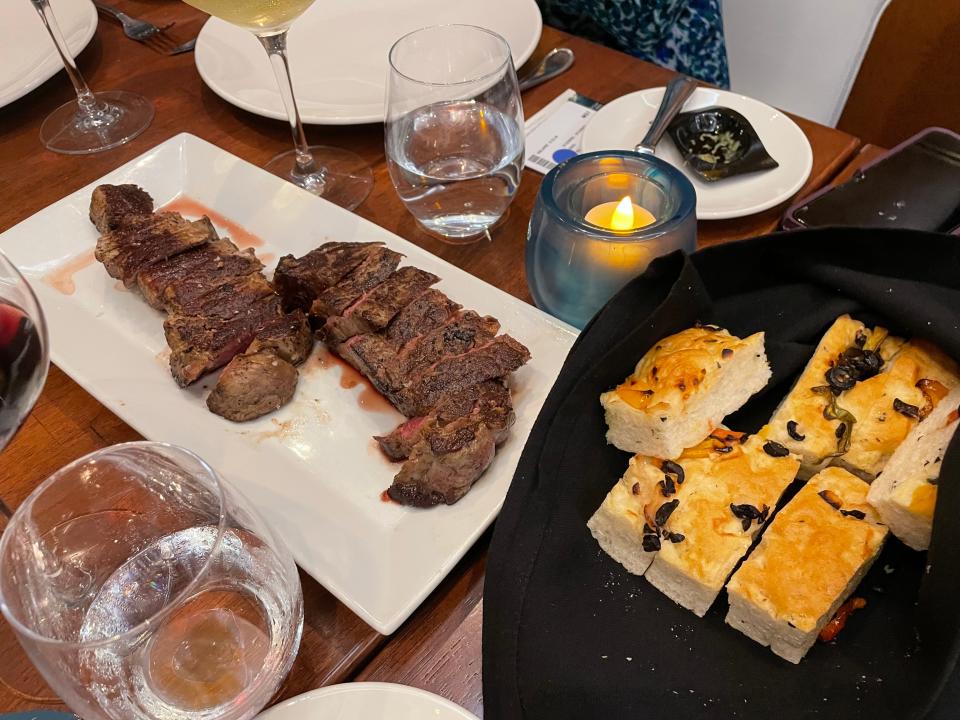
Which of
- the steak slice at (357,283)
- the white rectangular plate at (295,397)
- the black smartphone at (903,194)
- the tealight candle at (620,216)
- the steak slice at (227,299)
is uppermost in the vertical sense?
the tealight candle at (620,216)

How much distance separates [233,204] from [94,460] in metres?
0.86

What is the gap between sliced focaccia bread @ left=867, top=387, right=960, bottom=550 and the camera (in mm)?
870

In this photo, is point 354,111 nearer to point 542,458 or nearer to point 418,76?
point 418,76

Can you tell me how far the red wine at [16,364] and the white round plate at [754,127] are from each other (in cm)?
114

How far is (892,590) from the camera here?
0.91 meters

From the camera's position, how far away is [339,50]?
2.01 m

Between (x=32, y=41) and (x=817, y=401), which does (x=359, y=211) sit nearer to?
(x=817, y=401)

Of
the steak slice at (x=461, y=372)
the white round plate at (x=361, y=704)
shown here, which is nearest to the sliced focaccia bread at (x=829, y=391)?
the steak slice at (x=461, y=372)

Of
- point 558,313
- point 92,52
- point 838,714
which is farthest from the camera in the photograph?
point 92,52

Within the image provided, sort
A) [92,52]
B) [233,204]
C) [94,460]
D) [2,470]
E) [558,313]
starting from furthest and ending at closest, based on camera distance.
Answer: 1. [92,52]
2. [233,204]
3. [558,313]
4. [2,470]
5. [94,460]

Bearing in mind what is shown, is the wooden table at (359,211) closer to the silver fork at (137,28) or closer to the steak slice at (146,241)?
the silver fork at (137,28)

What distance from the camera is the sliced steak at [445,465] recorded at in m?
1.09

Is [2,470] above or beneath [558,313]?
beneath

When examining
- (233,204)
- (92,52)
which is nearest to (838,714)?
(233,204)
